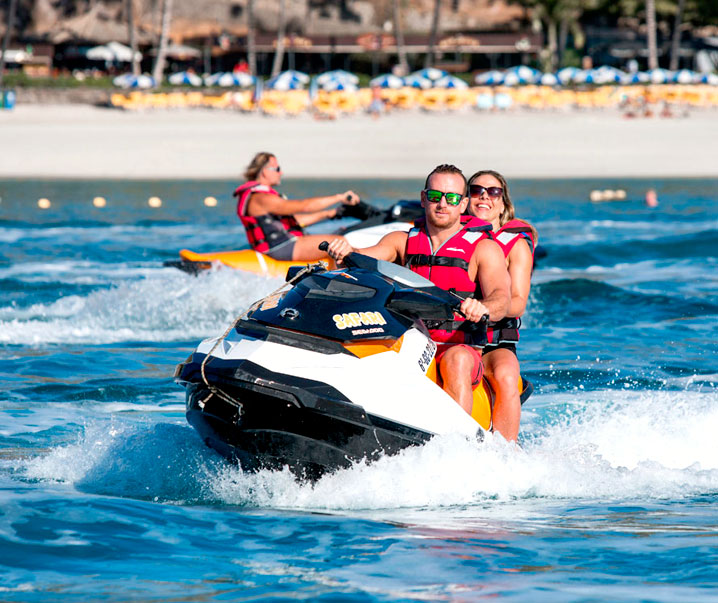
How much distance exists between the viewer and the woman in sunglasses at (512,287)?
507 centimetres

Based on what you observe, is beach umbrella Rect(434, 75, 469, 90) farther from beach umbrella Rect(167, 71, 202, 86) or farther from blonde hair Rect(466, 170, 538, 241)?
blonde hair Rect(466, 170, 538, 241)

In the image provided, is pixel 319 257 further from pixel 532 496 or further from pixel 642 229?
pixel 642 229

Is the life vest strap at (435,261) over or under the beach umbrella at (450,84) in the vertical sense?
under

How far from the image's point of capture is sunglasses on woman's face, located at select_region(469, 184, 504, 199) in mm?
5574

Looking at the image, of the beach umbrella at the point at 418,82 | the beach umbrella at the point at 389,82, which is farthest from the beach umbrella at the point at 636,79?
the beach umbrella at the point at 389,82

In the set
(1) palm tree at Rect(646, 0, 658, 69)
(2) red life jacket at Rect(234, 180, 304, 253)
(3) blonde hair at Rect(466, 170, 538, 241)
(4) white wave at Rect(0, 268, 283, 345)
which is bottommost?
(4) white wave at Rect(0, 268, 283, 345)

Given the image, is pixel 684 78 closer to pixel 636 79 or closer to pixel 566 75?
pixel 636 79

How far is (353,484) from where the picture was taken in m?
4.59

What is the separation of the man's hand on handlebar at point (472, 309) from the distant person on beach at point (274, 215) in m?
5.44

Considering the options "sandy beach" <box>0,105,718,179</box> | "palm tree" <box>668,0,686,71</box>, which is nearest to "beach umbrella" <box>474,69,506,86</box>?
"sandy beach" <box>0,105,718,179</box>

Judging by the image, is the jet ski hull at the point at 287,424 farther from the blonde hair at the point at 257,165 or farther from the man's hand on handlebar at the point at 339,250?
the blonde hair at the point at 257,165

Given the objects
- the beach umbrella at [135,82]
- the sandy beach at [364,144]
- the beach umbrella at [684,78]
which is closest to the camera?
the sandy beach at [364,144]

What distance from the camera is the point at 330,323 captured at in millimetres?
4484

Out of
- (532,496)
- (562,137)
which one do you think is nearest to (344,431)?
(532,496)
